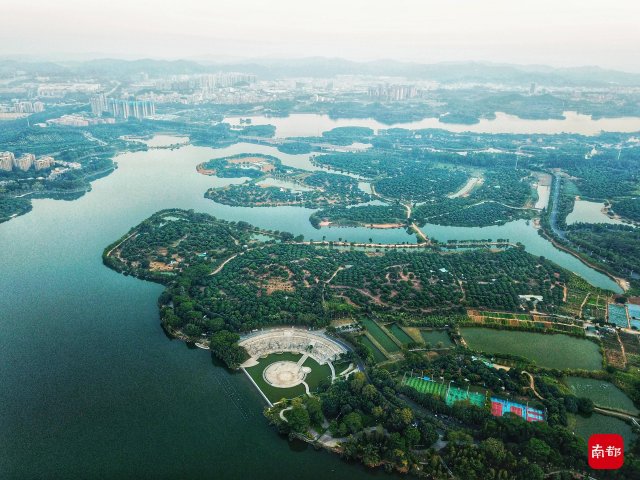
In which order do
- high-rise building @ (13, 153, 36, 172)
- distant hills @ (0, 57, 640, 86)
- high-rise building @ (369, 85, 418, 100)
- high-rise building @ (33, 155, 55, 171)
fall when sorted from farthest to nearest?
distant hills @ (0, 57, 640, 86)
high-rise building @ (369, 85, 418, 100)
high-rise building @ (33, 155, 55, 171)
high-rise building @ (13, 153, 36, 172)

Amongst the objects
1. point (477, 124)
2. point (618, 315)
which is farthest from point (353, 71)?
point (618, 315)

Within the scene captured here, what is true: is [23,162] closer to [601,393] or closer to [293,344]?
[293,344]

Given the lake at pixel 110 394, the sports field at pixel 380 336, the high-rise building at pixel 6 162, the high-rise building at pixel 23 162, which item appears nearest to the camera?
the lake at pixel 110 394

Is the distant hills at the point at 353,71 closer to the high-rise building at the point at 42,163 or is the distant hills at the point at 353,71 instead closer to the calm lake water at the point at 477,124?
the calm lake water at the point at 477,124

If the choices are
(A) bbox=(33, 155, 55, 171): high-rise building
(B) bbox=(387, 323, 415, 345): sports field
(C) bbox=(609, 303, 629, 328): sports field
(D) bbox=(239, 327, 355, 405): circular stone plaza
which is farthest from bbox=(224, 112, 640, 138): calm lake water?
(D) bbox=(239, 327, 355, 405): circular stone plaza

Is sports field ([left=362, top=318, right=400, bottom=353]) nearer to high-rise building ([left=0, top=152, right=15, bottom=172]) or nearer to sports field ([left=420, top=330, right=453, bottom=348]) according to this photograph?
sports field ([left=420, top=330, right=453, bottom=348])

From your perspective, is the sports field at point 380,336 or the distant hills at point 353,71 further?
the distant hills at point 353,71

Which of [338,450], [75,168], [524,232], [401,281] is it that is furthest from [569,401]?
[75,168]

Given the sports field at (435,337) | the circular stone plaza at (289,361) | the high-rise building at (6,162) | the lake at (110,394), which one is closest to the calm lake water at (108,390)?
the lake at (110,394)
